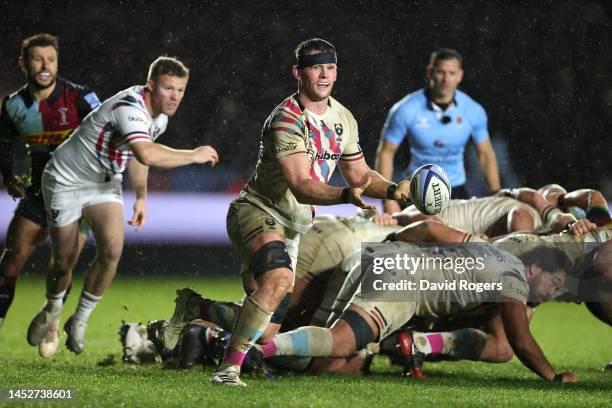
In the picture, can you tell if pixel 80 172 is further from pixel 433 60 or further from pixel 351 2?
pixel 351 2

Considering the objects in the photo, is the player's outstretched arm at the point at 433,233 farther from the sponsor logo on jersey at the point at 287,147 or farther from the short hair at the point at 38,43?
the short hair at the point at 38,43

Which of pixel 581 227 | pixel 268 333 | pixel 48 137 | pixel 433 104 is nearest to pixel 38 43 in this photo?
pixel 48 137

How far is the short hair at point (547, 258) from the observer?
20.9 ft

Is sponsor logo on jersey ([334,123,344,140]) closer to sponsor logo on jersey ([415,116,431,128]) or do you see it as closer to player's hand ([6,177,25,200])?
player's hand ([6,177,25,200])

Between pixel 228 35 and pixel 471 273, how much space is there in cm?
640

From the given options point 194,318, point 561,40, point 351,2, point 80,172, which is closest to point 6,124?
point 80,172

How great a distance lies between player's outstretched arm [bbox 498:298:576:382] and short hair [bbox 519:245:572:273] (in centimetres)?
64

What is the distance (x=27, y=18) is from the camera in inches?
445

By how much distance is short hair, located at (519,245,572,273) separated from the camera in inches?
251

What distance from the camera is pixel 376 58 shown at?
12047 mm

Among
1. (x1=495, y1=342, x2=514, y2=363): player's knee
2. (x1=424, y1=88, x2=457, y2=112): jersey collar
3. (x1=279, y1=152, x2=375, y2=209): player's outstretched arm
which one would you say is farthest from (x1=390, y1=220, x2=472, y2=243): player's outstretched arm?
(x1=424, y1=88, x2=457, y2=112): jersey collar

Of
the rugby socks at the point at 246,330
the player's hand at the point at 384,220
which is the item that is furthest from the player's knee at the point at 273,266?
the player's hand at the point at 384,220

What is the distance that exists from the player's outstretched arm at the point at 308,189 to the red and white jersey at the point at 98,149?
155 cm

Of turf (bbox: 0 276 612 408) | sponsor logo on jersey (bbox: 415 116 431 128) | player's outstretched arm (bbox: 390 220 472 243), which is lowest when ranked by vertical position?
turf (bbox: 0 276 612 408)
